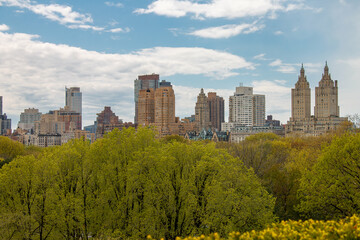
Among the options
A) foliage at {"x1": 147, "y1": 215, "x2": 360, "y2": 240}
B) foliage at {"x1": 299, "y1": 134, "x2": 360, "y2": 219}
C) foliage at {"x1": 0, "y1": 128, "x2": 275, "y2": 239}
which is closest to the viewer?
foliage at {"x1": 147, "y1": 215, "x2": 360, "y2": 240}

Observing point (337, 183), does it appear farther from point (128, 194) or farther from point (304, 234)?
point (304, 234)

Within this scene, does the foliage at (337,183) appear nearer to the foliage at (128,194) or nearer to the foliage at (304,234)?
the foliage at (128,194)

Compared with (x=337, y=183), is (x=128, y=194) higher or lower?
lower

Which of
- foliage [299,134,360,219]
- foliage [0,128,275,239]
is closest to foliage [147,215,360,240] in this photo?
foliage [0,128,275,239]

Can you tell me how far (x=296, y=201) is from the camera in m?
41.3

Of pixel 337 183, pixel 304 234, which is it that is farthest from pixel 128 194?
pixel 304 234

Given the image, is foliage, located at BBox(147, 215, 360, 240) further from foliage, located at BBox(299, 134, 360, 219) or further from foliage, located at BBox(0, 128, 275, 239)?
foliage, located at BBox(299, 134, 360, 219)

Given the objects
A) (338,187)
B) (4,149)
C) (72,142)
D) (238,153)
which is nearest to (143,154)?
(72,142)

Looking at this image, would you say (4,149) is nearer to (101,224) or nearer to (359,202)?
(101,224)

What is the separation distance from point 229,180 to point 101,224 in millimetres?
11883

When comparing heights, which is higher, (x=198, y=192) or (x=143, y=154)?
(x=143, y=154)

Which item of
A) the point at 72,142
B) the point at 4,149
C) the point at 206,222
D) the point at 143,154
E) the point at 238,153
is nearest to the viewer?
the point at 206,222

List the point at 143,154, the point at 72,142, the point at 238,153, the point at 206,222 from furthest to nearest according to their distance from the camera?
the point at 238,153, the point at 72,142, the point at 143,154, the point at 206,222

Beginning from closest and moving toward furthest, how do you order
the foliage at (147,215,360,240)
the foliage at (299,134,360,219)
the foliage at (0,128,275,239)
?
the foliage at (147,215,360,240) < the foliage at (0,128,275,239) < the foliage at (299,134,360,219)
